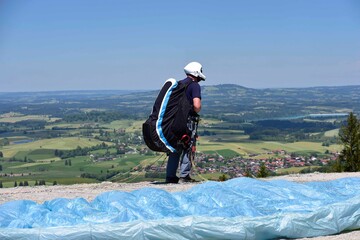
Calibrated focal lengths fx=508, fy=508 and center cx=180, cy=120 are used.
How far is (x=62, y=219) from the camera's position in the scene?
6.08m

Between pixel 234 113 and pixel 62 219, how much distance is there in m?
86.9

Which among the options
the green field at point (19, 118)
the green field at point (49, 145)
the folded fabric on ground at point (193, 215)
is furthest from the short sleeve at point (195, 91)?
the green field at point (19, 118)

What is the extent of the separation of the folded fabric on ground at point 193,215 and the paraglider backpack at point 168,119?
5.10ft

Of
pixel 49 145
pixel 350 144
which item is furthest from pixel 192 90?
pixel 49 145

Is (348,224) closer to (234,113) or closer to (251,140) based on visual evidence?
(251,140)

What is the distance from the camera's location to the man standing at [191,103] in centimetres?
916

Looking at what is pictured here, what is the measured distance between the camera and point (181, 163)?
956cm

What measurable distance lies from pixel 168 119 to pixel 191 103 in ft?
1.70

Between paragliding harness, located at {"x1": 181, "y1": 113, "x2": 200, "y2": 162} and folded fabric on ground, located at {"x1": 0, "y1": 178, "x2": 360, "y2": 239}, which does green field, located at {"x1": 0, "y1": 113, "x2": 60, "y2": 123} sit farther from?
folded fabric on ground, located at {"x1": 0, "y1": 178, "x2": 360, "y2": 239}

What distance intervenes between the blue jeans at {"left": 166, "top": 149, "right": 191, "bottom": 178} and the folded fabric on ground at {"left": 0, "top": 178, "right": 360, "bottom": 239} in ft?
5.13

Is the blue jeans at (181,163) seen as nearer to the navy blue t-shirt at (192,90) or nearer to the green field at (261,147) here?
the navy blue t-shirt at (192,90)

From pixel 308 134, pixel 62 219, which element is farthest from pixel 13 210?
pixel 308 134

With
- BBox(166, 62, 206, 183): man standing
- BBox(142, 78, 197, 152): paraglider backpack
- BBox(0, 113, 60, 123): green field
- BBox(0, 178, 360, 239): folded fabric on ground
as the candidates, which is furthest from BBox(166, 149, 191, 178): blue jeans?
BBox(0, 113, 60, 123): green field

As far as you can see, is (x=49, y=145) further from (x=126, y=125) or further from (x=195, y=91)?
(x=195, y=91)
